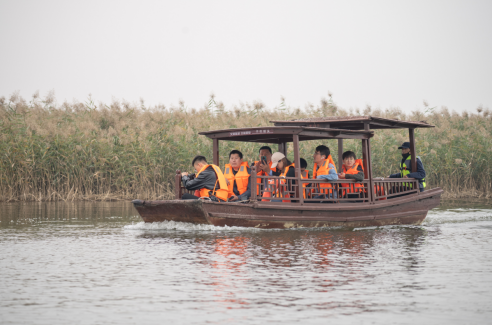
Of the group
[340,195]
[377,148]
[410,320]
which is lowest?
[410,320]

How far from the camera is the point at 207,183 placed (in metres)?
11.9

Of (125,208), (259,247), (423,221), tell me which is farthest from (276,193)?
(125,208)

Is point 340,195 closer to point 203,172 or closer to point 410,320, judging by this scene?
point 203,172

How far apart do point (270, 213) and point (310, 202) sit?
3.23 feet

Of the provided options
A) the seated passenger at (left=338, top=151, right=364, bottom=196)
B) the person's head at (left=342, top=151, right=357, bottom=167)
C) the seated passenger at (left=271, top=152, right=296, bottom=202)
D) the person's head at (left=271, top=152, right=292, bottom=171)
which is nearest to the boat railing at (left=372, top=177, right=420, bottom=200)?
the seated passenger at (left=338, top=151, right=364, bottom=196)

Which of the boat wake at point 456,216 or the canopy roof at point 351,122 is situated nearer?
the canopy roof at point 351,122

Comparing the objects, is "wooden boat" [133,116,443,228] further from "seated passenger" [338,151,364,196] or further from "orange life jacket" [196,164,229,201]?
"orange life jacket" [196,164,229,201]

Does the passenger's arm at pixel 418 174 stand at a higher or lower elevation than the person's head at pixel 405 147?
lower

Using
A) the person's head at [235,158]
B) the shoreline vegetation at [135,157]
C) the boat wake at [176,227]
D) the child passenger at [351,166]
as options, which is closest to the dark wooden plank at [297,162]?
the boat wake at [176,227]

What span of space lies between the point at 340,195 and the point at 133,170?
28.0 feet

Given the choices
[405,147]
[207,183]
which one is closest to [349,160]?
[405,147]

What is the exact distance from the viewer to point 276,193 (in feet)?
39.2

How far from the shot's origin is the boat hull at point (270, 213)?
36.3ft

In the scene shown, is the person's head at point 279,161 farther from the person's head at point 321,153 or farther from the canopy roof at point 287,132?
the person's head at point 321,153
